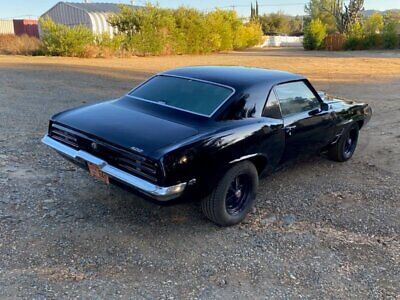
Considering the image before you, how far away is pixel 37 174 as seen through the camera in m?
4.47

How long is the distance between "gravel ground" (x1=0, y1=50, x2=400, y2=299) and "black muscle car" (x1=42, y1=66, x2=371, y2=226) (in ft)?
1.43

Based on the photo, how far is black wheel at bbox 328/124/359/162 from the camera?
5348mm

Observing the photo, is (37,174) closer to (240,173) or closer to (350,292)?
(240,173)

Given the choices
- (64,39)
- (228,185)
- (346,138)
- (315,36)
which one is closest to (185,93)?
(228,185)

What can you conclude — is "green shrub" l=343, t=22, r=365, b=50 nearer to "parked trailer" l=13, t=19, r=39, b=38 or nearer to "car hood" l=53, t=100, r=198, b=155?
"parked trailer" l=13, t=19, r=39, b=38

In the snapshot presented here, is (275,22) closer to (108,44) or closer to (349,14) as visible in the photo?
(349,14)

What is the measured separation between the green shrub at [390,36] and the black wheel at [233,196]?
39.6 metres

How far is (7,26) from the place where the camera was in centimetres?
3688

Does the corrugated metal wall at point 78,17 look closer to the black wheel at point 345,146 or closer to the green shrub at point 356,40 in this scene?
the green shrub at point 356,40

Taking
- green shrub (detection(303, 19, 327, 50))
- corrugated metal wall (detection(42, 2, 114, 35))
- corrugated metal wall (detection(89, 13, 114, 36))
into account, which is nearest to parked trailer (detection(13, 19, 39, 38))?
corrugated metal wall (detection(42, 2, 114, 35))

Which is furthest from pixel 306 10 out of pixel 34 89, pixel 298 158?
pixel 298 158

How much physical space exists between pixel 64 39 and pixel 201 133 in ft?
66.7

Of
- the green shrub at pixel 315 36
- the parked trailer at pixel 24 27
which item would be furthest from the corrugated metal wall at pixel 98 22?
the green shrub at pixel 315 36

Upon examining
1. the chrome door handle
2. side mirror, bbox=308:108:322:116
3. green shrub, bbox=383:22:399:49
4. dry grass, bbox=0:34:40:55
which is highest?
green shrub, bbox=383:22:399:49
